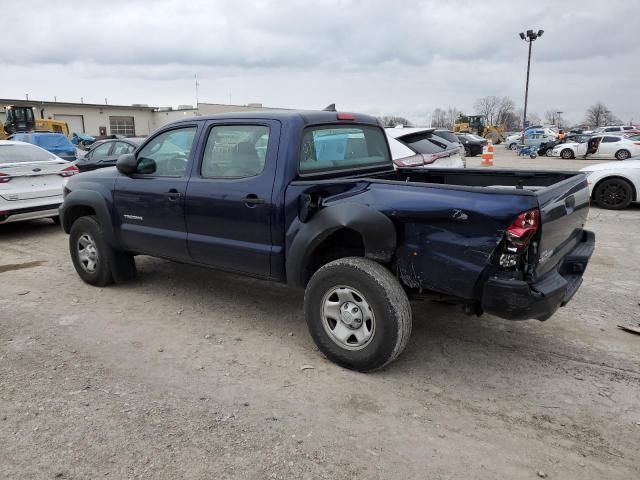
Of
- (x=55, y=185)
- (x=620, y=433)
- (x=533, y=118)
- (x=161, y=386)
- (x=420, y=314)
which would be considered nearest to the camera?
(x=620, y=433)

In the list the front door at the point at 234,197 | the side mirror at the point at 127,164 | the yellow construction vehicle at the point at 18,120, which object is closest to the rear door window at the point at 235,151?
the front door at the point at 234,197

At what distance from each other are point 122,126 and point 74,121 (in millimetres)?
5741

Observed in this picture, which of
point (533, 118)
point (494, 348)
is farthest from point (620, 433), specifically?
point (533, 118)

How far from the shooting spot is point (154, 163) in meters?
4.90

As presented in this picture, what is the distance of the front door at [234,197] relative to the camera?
13.3 feet

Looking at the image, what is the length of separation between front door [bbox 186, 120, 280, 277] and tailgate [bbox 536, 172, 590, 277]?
6.35ft

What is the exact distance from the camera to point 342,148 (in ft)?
15.1

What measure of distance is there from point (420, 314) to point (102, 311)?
3052 mm

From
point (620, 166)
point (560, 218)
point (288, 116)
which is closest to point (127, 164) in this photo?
point (288, 116)

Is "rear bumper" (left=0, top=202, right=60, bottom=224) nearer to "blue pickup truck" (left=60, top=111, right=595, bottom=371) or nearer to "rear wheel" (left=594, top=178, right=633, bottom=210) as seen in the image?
"blue pickup truck" (left=60, top=111, right=595, bottom=371)

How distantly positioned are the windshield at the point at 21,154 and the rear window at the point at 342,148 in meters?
6.53

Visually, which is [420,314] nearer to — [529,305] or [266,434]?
[529,305]

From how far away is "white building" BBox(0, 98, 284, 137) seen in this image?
2077 inches

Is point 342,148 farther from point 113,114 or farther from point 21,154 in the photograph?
point 113,114
